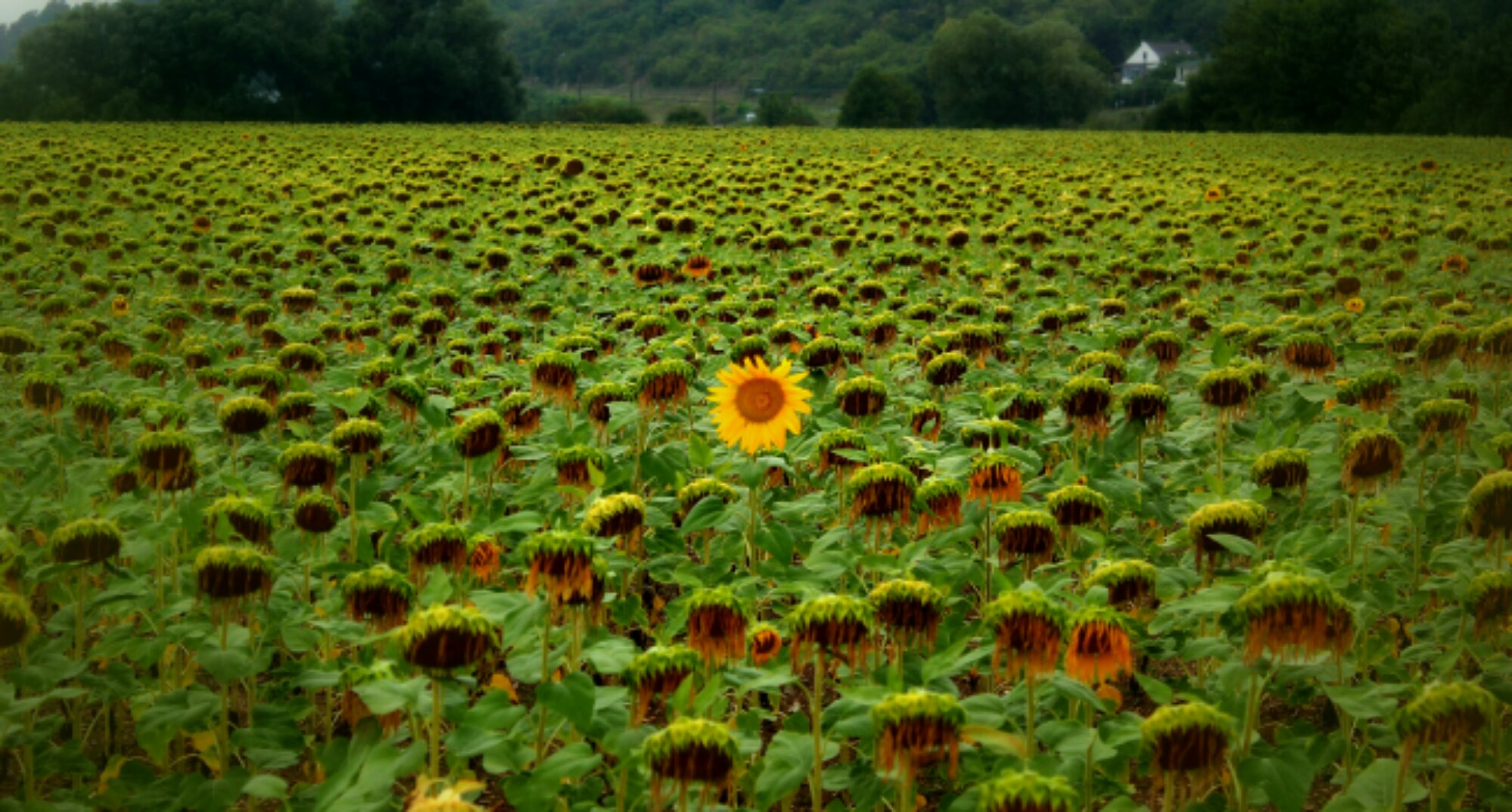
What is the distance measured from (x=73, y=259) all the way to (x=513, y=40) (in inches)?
3877

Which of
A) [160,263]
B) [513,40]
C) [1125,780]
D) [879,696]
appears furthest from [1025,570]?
[513,40]

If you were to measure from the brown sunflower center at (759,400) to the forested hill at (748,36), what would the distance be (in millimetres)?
78898

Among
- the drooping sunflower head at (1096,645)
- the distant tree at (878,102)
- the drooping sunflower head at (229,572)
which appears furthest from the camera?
the distant tree at (878,102)

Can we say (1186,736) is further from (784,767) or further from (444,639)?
(444,639)

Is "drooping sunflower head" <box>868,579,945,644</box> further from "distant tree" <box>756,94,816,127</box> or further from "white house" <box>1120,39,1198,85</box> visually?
"white house" <box>1120,39,1198,85</box>

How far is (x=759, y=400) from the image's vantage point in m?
3.12

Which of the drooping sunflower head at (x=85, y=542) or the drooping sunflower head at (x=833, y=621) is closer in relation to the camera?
the drooping sunflower head at (x=833, y=621)

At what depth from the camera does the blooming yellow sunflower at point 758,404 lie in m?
3.10

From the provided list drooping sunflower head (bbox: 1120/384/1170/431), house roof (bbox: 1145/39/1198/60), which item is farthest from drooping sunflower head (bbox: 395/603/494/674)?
house roof (bbox: 1145/39/1198/60)

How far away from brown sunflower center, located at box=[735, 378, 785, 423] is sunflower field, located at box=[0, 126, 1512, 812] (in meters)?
0.02

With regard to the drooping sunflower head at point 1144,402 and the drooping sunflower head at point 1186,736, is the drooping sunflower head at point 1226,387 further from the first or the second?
the drooping sunflower head at point 1186,736

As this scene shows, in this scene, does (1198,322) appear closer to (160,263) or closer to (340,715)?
(340,715)

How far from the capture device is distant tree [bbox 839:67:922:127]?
55500mm

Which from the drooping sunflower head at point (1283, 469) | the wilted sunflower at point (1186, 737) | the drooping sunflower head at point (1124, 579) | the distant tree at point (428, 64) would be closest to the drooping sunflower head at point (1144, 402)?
the drooping sunflower head at point (1283, 469)
